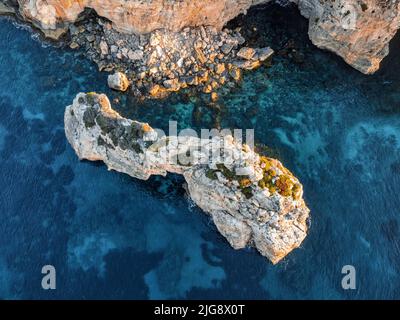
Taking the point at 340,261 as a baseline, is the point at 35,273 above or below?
below

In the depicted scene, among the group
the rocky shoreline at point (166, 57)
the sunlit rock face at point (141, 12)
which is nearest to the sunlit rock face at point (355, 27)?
the rocky shoreline at point (166, 57)

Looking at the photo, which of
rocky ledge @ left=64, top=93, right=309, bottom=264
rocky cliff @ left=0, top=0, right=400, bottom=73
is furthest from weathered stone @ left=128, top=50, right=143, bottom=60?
rocky ledge @ left=64, top=93, right=309, bottom=264

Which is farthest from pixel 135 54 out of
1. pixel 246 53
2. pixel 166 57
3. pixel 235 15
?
pixel 235 15

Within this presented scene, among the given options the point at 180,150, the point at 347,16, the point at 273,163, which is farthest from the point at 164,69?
the point at 347,16

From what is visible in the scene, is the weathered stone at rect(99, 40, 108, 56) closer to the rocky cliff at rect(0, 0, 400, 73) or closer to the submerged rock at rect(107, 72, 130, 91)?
the rocky cliff at rect(0, 0, 400, 73)

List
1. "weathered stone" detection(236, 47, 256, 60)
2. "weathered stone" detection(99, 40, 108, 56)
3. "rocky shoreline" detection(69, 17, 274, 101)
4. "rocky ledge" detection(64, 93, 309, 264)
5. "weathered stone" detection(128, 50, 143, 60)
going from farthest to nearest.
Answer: "weathered stone" detection(236, 47, 256, 60), "weathered stone" detection(99, 40, 108, 56), "weathered stone" detection(128, 50, 143, 60), "rocky shoreline" detection(69, 17, 274, 101), "rocky ledge" detection(64, 93, 309, 264)
